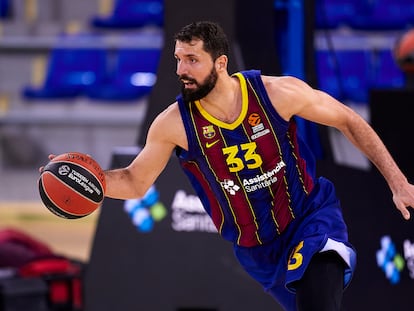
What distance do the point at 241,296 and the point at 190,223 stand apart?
20.6 inches

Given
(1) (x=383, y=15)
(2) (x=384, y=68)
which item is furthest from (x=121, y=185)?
(1) (x=383, y=15)

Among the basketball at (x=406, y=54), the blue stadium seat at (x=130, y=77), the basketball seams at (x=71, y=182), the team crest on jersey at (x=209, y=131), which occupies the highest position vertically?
the team crest on jersey at (x=209, y=131)

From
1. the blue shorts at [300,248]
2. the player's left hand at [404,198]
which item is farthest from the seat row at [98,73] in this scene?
the player's left hand at [404,198]

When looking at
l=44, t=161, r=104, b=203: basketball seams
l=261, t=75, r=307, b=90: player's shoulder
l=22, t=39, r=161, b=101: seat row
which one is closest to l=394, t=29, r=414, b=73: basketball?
l=261, t=75, r=307, b=90: player's shoulder

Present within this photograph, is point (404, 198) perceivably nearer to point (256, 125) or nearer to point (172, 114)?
Answer: point (256, 125)

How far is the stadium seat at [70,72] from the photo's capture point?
13.3 meters

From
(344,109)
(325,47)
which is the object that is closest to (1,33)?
(325,47)

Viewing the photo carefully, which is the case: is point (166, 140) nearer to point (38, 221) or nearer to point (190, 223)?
point (190, 223)

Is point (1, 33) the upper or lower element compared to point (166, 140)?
lower

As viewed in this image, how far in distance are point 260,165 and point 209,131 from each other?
0.85ft

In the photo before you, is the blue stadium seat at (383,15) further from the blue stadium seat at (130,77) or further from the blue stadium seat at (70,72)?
the blue stadium seat at (70,72)

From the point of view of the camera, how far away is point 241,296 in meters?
6.00

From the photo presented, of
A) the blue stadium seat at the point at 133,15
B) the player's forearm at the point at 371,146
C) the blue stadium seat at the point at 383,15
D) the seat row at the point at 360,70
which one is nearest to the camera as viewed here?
the player's forearm at the point at 371,146

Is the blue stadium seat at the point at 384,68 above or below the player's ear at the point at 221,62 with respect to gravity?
below
